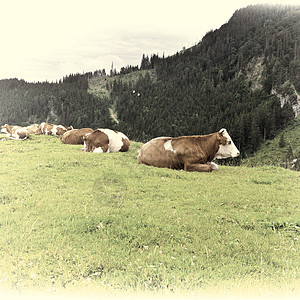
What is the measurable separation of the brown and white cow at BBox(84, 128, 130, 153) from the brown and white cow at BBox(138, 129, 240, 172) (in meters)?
4.16

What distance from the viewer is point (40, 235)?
4418 millimetres

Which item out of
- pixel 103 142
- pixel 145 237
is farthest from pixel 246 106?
pixel 145 237

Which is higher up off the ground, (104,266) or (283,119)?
(283,119)

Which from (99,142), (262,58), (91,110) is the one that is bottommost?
(99,142)

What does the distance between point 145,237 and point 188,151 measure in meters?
7.69

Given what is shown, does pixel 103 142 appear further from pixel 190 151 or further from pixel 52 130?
pixel 52 130

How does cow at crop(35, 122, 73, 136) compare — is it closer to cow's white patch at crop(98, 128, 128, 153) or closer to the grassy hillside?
cow's white patch at crop(98, 128, 128, 153)

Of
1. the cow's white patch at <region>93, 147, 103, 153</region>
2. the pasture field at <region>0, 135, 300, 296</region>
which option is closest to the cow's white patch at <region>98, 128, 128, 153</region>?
the cow's white patch at <region>93, 147, 103, 153</region>

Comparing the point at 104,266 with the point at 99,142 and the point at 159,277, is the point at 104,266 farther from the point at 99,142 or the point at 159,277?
the point at 99,142

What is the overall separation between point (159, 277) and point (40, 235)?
2.40 meters

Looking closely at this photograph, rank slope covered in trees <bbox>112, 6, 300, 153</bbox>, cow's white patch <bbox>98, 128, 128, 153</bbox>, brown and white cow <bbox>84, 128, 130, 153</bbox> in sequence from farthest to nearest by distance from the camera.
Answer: slope covered in trees <bbox>112, 6, 300, 153</bbox>, cow's white patch <bbox>98, 128, 128, 153</bbox>, brown and white cow <bbox>84, 128, 130, 153</bbox>

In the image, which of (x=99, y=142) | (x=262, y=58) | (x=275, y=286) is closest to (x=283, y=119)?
(x=262, y=58)

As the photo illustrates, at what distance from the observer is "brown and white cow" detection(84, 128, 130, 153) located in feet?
51.9

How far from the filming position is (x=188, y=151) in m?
11.8
